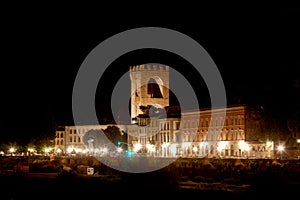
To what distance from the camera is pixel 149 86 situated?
378 feet

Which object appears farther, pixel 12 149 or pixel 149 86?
pixel 149 86

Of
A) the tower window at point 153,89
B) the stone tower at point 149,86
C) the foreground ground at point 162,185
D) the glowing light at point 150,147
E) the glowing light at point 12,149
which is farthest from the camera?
the tower window at point 153,89

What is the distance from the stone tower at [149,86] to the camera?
11419 centimetres

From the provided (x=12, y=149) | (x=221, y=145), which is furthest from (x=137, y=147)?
(x=12, y=149)

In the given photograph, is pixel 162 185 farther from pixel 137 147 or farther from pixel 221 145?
pixel 137 147

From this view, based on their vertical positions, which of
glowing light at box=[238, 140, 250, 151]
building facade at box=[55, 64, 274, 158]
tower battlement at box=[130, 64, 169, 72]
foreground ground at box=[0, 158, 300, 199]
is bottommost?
foreground ground at box=[0, 158, 300, 199]

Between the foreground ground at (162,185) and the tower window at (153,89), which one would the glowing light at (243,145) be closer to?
the foreground ground at (162,185)

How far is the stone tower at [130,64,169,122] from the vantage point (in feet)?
375

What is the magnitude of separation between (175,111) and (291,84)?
40.0 metres

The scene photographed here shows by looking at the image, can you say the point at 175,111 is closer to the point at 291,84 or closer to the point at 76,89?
the point at 76,89

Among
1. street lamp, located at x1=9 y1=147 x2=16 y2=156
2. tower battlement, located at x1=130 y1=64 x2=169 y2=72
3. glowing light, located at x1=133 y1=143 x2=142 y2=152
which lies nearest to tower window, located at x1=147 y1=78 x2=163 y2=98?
tower battlement, located at x1=130 y1=64 x2=169 y2=72

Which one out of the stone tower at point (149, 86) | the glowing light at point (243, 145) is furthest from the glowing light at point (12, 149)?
the stone tower at point (149, 86)

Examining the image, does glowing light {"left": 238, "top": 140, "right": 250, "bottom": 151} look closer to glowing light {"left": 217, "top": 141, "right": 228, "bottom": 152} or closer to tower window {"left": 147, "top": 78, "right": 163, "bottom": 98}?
glowing light {"left": 217, "top": 141, "right": 228, "bottom": 152}

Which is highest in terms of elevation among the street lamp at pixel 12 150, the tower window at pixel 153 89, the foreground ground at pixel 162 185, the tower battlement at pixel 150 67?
the tower battlement at pixel 150 67
